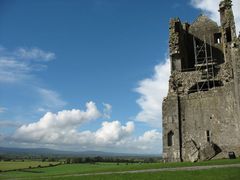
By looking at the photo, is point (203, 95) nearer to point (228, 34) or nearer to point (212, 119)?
point (212, 119)

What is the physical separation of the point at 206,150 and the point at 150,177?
15184mm

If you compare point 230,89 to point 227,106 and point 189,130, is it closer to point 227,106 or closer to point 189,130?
point 227,106

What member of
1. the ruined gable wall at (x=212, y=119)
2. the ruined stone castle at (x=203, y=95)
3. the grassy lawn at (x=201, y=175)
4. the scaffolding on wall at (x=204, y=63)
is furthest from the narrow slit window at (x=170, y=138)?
the grassy lawn at (x=201, y=175)

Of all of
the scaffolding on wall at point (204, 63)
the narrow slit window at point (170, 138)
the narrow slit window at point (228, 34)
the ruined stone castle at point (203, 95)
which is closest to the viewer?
the ruined stone castle at point (203, 95)

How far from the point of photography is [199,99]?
36688 mm

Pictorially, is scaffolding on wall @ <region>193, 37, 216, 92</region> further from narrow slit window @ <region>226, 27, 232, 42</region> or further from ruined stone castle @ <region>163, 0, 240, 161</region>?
narrow slit window @ <region>226, 27, 232, 42</region>

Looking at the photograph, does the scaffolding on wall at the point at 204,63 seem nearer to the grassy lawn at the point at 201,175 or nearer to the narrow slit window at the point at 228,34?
the narrow slit window at the point at 228,34

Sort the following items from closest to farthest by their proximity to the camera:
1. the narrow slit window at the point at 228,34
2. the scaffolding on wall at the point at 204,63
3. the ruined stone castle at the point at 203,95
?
1. the ruined stone castle at the point at 203,95
2. the scaffolding on wall at the point at 204,63
3. the narrow slit window at the point at 228,34

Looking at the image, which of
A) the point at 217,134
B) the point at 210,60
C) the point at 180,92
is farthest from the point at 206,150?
the point at 210,60

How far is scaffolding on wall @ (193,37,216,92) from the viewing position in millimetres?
39094

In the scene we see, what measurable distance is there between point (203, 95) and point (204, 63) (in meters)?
8.48

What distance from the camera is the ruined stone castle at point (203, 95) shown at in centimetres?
3338

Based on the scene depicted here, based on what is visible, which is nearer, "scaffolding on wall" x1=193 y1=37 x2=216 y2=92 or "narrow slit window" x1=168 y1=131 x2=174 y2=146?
"narrow slit window" x1=168 y1=131 x2=174 y2=146

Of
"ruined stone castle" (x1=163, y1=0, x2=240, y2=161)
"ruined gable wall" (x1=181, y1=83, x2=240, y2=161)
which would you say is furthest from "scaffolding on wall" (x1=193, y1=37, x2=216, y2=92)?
"ruined gable wall" (x1=181, y1=83, x2=240, y2=161)
